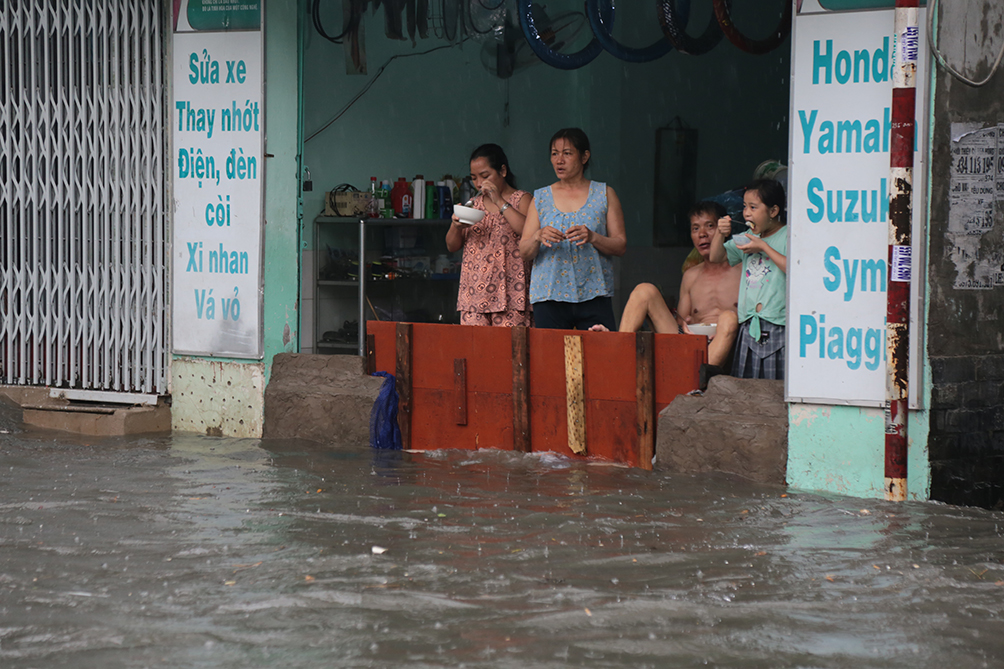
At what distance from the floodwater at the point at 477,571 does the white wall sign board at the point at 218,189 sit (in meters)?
1.57

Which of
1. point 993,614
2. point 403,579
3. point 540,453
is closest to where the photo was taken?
point 993,614

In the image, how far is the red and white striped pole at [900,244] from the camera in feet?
19.6

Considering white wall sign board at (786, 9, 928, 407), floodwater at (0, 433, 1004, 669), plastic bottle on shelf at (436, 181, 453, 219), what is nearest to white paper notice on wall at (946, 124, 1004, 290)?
white wall sign board at (786, 9, 928, 407)

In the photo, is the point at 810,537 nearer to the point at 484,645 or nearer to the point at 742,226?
the point at 484,645

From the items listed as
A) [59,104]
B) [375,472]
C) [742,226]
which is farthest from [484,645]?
[59,104]

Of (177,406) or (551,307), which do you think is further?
(177,406)

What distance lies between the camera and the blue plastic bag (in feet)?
25.5

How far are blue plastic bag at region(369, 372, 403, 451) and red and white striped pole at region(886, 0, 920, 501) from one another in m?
3.33

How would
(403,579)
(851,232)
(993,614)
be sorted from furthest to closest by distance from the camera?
(851,232)
(403,579)
(993,614)

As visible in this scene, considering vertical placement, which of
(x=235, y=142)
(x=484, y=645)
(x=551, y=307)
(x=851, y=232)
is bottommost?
(x=484, y=645)

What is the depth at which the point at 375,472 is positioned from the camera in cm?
688

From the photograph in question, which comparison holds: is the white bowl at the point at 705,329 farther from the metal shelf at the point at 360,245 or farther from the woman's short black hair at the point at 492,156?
the metal shelf at the point at 360,245

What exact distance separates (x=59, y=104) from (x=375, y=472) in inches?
162

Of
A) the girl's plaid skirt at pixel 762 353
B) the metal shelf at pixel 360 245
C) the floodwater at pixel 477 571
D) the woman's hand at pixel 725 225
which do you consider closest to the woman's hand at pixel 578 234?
the woman's hand at pixel 725 225
